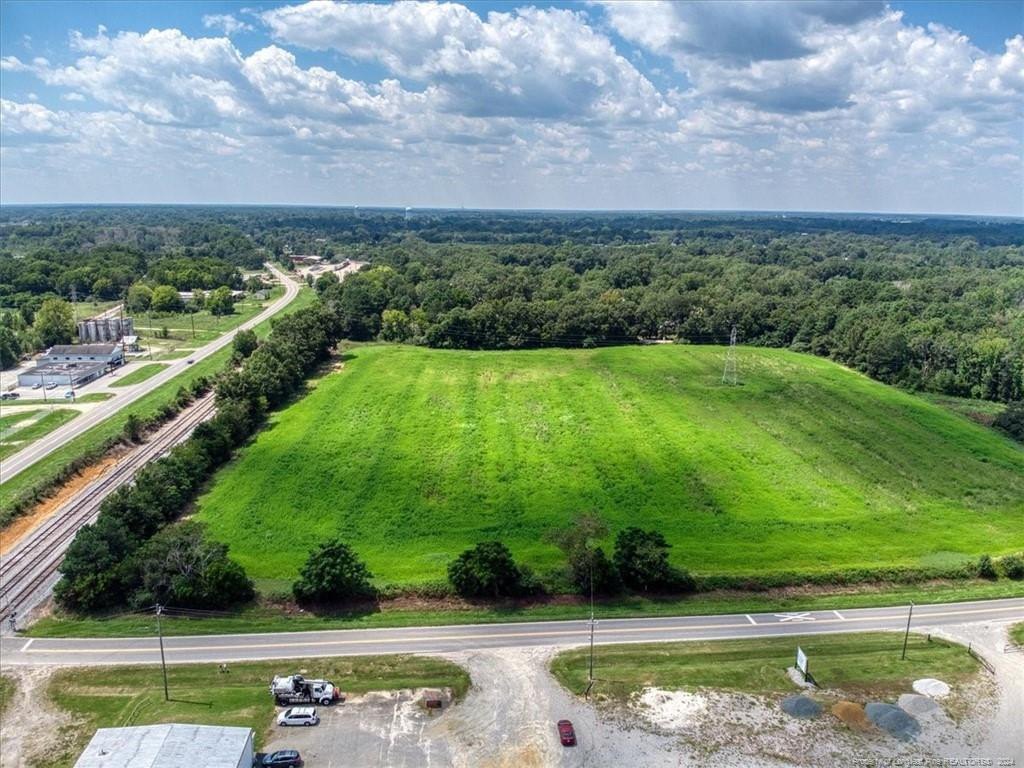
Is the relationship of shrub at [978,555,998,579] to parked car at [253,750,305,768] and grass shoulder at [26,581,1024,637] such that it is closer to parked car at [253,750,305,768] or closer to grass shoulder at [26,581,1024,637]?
grass shoulder at [26,581,1024,637]

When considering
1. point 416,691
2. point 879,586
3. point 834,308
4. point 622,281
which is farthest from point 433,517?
point 622,281

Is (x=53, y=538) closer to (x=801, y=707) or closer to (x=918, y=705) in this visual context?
(x=801, y=707)

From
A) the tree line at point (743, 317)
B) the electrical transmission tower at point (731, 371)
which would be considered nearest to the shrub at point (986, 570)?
the electrical transmission tower at point (731, 371)

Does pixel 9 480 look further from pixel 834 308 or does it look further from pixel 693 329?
pixel 834 308

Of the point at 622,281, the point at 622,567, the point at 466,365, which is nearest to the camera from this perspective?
the point at 622,567

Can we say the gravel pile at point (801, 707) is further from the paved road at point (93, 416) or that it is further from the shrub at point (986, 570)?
the paved road at point (93, 416)

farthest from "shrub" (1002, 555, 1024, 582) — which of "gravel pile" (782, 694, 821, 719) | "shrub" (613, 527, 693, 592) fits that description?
"gravel pile" (782, 694, 821, 719)

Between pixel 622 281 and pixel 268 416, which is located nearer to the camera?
pixel 268 416
